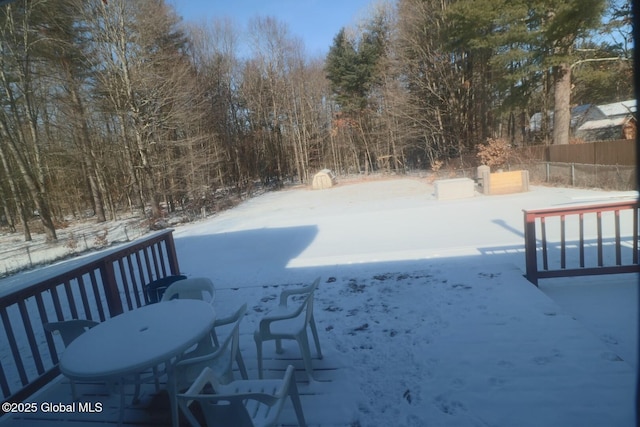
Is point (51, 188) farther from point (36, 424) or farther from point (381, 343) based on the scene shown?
point (381, 343)

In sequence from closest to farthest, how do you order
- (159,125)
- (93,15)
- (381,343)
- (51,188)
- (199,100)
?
(381,343) < (93,15) < (159,125) < (51,188) < (199,100)

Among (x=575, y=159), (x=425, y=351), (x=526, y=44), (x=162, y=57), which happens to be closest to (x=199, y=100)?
(x=162, y=57)

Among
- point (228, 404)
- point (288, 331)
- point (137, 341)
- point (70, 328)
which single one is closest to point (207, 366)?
point (137, 341)

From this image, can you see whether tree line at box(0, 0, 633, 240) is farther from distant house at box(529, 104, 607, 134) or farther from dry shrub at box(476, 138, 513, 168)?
dry shrub at box(476, 138, 513, 168)

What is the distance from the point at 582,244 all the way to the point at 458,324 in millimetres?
1820

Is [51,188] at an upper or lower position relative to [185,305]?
upper

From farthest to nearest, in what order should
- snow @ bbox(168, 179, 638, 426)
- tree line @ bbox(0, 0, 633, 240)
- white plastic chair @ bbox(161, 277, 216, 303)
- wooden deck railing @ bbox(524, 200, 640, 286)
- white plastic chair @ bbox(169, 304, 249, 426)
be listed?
tree line @ bbox(0, 0, 633, 240) → wooden deck railing @ bbox(524, 200, 640, 286) → white plastic chair @ bbox(161, 277, 216, 303) → snow @ bbox(168, 179, 638, 426) → white plastic chair @ bbox(169, 304, 249, 426)

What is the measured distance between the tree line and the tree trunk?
0.07 meters

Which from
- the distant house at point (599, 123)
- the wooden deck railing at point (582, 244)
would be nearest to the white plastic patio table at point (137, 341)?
the wooden deck railing at point (582, 244)

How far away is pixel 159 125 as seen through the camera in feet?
45.9

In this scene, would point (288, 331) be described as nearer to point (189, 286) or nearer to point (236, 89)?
point (189, 286)

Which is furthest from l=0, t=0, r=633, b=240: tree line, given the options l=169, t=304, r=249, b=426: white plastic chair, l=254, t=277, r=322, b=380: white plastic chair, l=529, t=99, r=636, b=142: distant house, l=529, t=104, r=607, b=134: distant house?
l=169, t=304, r=249, b=426: white plastic chair

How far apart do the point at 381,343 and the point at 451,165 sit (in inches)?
680

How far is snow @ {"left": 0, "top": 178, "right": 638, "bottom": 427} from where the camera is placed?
2051mm
